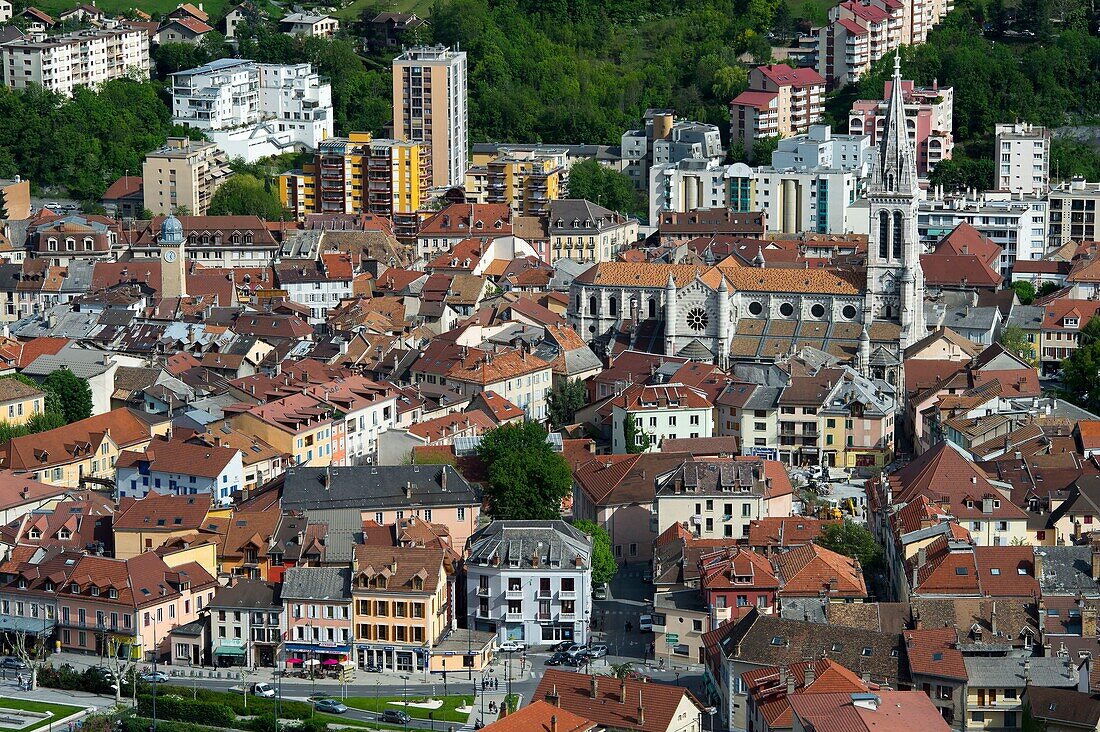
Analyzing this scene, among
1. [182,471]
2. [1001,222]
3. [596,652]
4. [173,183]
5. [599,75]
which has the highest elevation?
[599,75]

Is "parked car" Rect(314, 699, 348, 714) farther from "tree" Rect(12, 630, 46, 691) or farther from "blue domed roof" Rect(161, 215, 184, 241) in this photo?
"blue domed roof" Rect(161, 215, 184, 241)

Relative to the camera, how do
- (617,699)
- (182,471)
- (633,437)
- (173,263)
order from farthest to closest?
(173,263)
(633,437)
(182,471)
(617,699)

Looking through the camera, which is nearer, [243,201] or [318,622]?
[318,622]

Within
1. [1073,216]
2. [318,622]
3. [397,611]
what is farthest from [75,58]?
[397,611]

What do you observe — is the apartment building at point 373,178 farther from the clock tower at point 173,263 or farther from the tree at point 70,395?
the tree at point 70,395

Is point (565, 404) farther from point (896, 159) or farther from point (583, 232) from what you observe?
point (583, 232)

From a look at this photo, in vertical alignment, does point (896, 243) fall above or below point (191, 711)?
above
